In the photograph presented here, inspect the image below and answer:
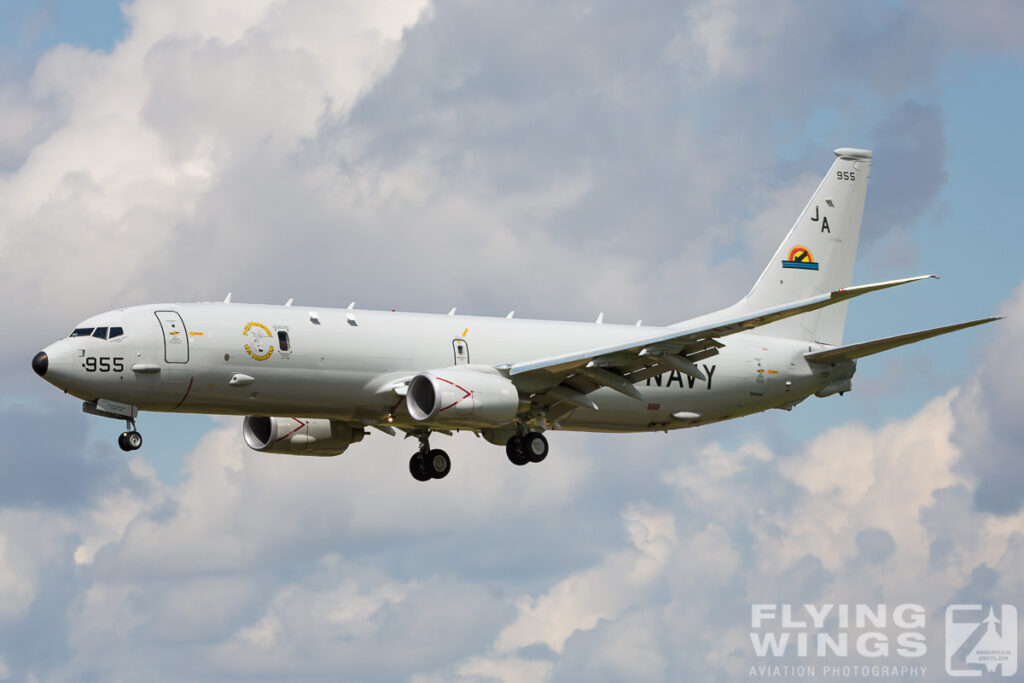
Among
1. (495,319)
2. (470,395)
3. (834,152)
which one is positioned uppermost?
(834,152)

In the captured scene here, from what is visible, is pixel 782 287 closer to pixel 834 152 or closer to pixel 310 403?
pixel 834 152

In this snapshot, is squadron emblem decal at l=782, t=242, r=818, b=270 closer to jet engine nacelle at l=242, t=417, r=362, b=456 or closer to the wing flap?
the wing flap

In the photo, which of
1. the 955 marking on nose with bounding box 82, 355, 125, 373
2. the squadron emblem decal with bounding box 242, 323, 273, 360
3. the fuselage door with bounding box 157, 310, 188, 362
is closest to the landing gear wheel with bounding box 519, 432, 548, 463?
the squadron emblem decal with bounding box 242, 323, 273, 360

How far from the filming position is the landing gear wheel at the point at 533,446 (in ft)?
185

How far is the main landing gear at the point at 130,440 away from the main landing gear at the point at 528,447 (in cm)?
1315

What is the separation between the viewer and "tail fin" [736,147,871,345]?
64125mm

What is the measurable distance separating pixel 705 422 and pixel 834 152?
13203 millimetres

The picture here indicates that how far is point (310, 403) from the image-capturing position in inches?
2032

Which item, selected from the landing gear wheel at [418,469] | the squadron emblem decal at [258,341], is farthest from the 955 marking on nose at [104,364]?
the landing gear wheel at [418,469]

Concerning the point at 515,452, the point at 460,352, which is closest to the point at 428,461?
the point at 515,452

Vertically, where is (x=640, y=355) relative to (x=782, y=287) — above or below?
below

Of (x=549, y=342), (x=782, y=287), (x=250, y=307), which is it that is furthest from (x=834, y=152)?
(x=250, y=307)

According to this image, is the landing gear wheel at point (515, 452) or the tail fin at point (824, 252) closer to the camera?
the landing gear wheel at point (515, 452)

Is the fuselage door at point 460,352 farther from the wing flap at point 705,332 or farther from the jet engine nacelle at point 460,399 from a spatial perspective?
the wing flap at point 705,332
